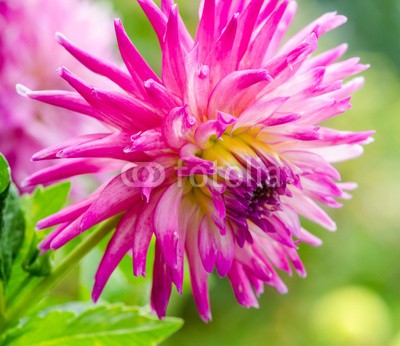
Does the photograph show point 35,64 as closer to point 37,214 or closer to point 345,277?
point 37,214

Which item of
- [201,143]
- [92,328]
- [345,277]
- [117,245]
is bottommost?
[345,277]

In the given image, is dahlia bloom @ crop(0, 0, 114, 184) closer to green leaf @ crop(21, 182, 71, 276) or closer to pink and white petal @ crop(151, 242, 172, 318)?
green leaf @ crop(21, 182, 71, 276)

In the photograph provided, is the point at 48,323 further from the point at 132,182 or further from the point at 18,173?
the point at 18,173

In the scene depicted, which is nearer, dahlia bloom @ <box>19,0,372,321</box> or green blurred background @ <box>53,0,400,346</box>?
dahlia bloom @ <box>19,0,372,321</box>

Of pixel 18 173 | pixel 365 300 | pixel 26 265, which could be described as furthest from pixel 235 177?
pixel 365 300

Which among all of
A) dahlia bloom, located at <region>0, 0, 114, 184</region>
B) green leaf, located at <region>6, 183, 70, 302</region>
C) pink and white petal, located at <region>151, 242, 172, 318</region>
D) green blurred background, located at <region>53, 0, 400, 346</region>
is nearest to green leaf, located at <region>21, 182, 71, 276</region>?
green leaf, located at <region>6, 183, 70, 302</region>

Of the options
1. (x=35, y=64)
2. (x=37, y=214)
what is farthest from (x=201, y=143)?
(x=35, y=64)

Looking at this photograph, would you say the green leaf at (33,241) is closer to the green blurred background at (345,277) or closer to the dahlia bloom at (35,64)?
the dahlia bloom at (35,64)
